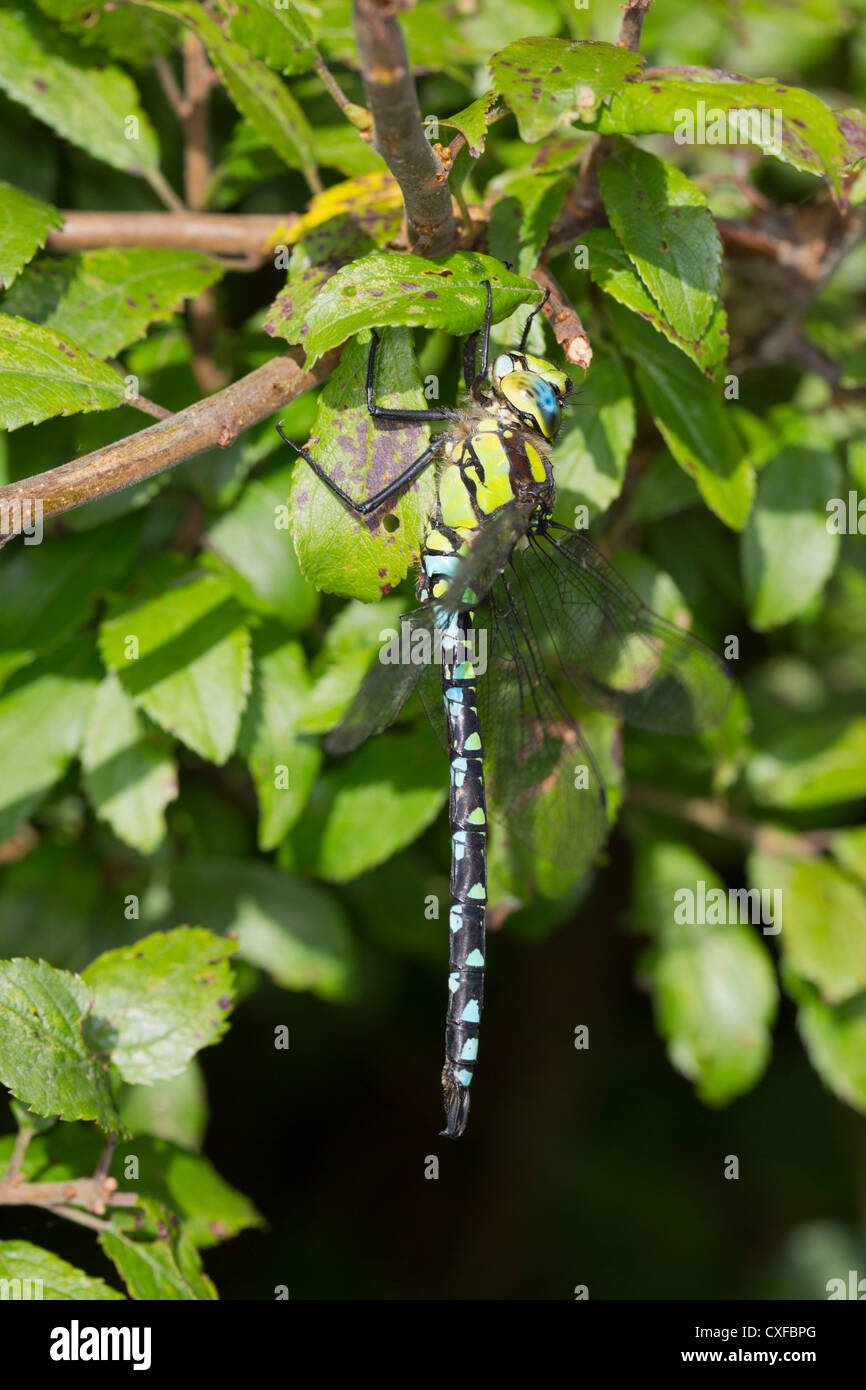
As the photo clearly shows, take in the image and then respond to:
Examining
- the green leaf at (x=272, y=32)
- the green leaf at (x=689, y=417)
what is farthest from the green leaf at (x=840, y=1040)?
the green leaf at (x=272, y=32)

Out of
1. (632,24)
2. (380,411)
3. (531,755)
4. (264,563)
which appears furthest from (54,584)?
(632,24)

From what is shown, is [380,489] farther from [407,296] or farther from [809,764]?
[809,764]

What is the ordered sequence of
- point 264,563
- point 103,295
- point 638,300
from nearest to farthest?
point 638,300
point 103,295
point 264,563

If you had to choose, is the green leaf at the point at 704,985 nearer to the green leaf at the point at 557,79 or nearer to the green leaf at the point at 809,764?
the green leaf at the point at 809,764

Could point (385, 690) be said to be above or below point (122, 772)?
above

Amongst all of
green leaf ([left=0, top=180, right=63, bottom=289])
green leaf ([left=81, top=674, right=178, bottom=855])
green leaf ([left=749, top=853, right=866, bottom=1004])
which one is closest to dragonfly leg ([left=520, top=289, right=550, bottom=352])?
green leaf ([left=0, top=180, right=63, bottom=289])

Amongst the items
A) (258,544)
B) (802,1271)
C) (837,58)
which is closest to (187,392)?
(258,544)
